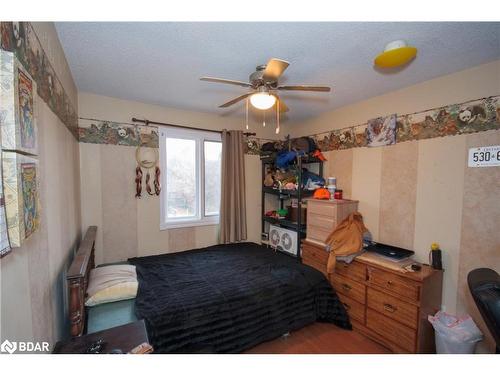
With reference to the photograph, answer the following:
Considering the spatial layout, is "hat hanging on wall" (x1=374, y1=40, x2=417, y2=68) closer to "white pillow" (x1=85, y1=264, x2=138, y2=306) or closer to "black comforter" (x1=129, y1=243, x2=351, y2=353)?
"black comforter" (x1=129, y1=243, x2=351, y2=353)

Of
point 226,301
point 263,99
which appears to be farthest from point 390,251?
point 263,99

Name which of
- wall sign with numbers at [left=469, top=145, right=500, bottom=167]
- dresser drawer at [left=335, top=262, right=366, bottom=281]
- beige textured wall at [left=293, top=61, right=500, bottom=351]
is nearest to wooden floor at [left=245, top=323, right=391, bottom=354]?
dresser drawer at [left=335, top=262, right=366, bottom=281]

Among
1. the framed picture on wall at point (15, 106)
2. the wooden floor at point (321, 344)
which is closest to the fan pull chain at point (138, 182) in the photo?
the framed picture on wall at point (15, 106)

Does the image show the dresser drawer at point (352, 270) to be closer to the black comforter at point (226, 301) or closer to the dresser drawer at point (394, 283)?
the dresser drawer at point (394, 283)

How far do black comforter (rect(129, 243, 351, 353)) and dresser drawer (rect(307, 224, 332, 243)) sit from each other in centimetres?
42

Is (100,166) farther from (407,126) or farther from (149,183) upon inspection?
(407,126)

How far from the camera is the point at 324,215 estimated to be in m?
2.55

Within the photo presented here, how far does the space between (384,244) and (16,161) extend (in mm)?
2851

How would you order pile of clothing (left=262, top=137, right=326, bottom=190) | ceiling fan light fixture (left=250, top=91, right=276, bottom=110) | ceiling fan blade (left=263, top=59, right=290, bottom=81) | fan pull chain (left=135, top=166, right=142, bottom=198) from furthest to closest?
pile of clothing (left=262, top=137, right=326, bottom=190), fan pull chain (left=135, top=166, right=142, bottom=198), ceiling fan light fixture (left=250, top=91, right=276, bottom=110), ceiling fan blade (left=263, top=59, right=290, bottom=81)

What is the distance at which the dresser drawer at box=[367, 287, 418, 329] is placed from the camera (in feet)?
5.81

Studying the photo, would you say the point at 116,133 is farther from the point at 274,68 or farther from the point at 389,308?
the point at 389,308

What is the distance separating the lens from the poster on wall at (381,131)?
2.31 metres

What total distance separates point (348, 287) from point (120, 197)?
2.72m
